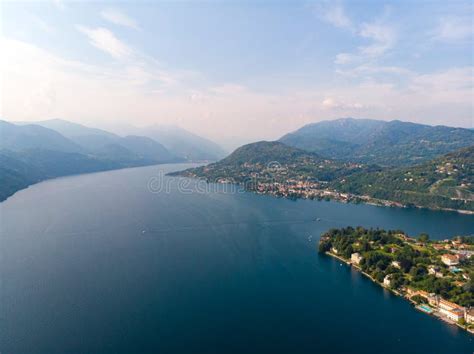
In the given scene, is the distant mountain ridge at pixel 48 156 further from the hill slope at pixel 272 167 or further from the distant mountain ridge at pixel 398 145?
the distant mountain ridge at pixel 398 145

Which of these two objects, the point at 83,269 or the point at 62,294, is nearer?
the point at 62,294

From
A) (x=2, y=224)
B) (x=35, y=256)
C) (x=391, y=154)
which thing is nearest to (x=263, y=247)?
(x=35, y=256)

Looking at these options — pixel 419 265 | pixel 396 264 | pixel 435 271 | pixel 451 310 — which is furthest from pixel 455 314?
pixel 396 264

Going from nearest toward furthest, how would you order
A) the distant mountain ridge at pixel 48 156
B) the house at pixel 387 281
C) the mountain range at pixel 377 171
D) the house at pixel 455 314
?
the house at pixel 455 314 → the house at pixel 387 281 → the mountain range at pixel 377 171 → the distant mountain ridge at pixel 48 156

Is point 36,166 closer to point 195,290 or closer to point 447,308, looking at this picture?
point 195,290

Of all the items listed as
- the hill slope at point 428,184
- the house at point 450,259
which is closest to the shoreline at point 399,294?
the house at point 450,259

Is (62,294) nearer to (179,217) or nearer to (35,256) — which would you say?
(35,256)
